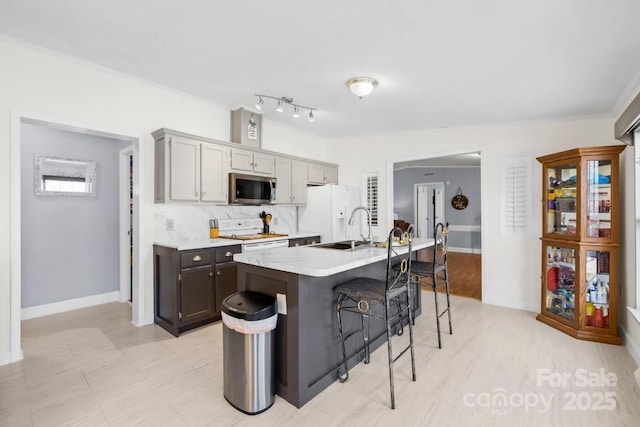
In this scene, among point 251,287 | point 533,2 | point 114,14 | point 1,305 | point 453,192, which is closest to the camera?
point 533,2

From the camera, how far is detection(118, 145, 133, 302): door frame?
4.13 meters

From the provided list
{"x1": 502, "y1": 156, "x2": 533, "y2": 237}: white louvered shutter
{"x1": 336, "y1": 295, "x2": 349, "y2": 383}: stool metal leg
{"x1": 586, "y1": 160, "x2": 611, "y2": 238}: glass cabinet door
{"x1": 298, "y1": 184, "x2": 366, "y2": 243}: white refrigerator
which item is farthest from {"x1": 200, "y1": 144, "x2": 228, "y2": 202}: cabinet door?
{"x1": 586, "y1": 160, "x2": 611, "y2": 238}: glass cabinet door

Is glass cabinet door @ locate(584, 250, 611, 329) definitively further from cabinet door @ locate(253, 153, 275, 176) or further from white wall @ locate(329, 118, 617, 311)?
cabinet door @ locate(253, 153, 275, 176)

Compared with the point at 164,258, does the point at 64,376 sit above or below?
below

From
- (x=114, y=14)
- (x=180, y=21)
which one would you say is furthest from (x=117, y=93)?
(x=180, y=21)

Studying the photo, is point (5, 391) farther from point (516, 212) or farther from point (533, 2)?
point (516, 212)

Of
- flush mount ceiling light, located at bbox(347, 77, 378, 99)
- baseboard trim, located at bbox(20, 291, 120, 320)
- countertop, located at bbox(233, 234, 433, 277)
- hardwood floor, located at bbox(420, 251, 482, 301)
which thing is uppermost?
flush mount ceiling light, located at bbox(347, 77, 378, 99)

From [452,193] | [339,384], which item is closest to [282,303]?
[339,384]

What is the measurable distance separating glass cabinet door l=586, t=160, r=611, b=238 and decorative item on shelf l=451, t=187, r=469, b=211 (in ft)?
19.2

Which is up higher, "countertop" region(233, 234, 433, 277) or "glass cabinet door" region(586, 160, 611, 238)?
"glass cabinet door" region(586, 160, 611, 238)

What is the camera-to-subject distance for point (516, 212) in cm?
405

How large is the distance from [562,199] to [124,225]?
17.6 feet

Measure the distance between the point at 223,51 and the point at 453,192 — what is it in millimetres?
8034

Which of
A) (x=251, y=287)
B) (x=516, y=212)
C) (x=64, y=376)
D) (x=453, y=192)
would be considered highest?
(x=453, y=192)
